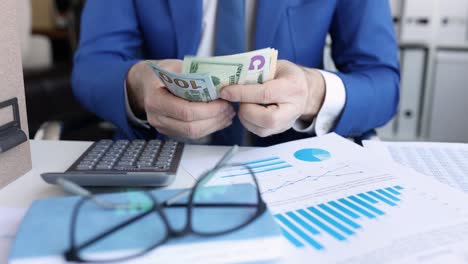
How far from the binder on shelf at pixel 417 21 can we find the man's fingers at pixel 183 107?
1651 mm

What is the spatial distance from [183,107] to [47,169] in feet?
0.60

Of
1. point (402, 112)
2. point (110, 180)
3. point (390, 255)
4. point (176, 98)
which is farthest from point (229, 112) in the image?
point (402, 112)

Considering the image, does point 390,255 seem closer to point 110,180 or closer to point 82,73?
point 110,180

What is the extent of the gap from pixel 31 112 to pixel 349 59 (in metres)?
1.44

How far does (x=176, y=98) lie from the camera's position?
0.57 meters

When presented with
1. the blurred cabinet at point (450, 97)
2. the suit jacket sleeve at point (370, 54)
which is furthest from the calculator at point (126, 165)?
the blurred cabinet at point (450, 97)

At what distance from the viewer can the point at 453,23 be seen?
1978 mm

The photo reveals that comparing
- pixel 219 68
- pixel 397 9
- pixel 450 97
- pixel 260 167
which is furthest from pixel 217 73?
pixel 450 97

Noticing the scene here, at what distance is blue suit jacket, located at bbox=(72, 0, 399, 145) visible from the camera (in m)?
0.73

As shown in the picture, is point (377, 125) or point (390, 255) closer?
point (390, 255)

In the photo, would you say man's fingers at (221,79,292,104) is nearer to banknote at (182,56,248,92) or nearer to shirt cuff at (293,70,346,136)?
banknote at (182,56,248,92)

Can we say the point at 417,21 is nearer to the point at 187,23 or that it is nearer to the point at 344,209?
the point at 187,23

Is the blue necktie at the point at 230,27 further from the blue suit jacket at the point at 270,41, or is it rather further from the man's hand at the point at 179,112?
the man's hand at the point at 179,112

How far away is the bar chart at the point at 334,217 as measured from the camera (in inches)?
14.3
